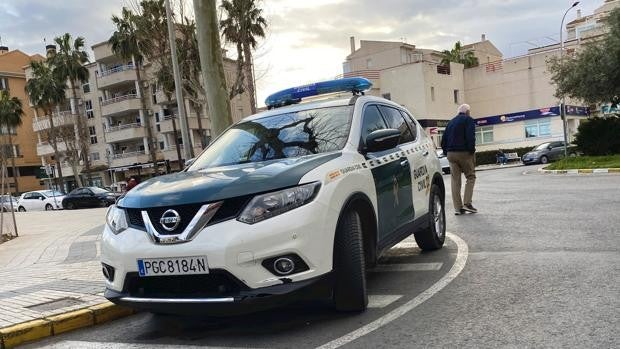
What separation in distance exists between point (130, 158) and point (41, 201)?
17229 mm

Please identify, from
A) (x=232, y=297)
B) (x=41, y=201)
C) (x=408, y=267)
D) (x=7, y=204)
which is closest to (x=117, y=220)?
(x=232, y=297)

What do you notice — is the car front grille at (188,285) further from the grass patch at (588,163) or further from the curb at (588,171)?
the grass patch at (588,163)

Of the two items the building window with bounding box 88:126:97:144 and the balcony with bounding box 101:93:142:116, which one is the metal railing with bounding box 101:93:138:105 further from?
→ the building window with bounding box 88:126:97:144

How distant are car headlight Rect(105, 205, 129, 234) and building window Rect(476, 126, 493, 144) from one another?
50.5 meters

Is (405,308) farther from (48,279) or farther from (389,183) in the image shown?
(48,279)

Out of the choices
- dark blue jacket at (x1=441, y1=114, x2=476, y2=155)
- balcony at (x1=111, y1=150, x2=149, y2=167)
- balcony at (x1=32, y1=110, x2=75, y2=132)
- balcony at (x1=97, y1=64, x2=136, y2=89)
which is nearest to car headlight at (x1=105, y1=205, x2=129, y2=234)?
dark blue jacket at (x1=441, y1=114, x2=476, y2=155)

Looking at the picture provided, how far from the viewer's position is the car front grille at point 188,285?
3.71 meters

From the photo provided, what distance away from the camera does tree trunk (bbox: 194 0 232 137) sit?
32.9 ft

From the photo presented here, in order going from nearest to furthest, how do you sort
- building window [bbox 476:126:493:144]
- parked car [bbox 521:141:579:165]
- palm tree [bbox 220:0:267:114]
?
1. palm tree [bbox 220:0:267:114]
2. parked car [bbox 521:141:579:165]
3. building window [bbox 476:126:493:144]

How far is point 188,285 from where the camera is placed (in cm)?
382

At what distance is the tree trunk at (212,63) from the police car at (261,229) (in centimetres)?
539

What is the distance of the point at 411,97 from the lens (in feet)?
156

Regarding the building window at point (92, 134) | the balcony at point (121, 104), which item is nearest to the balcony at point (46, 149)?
the building window at point (92, 134)

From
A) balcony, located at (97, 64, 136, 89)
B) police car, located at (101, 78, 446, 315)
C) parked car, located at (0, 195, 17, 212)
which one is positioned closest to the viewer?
police car, located at (101, 78, 446, 315)
